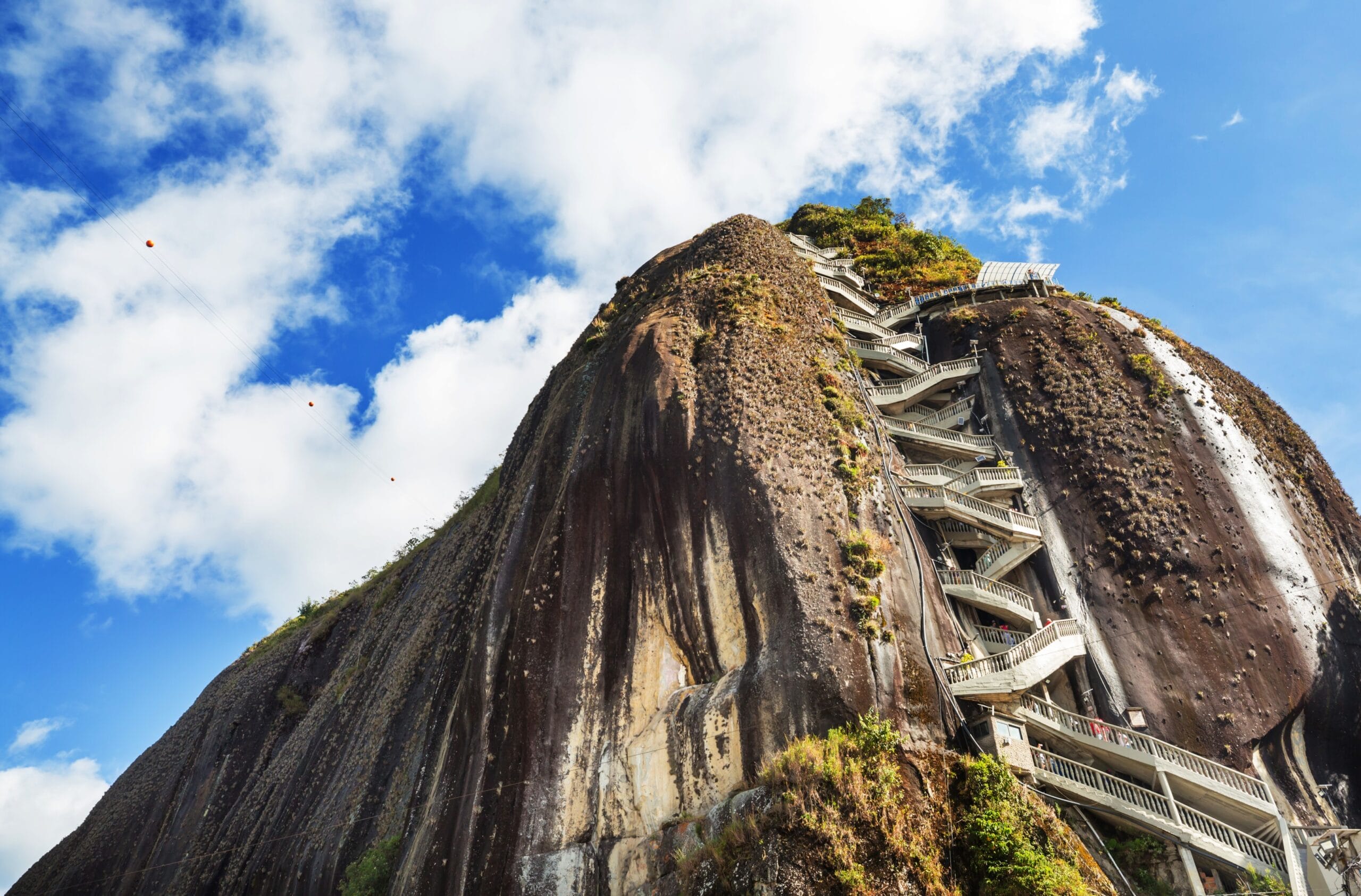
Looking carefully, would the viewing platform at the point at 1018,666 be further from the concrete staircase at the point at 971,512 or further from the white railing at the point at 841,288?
the white railing at the point at 841,288

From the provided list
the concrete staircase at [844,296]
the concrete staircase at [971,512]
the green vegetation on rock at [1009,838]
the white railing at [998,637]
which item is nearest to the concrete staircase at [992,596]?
the white railing at [998,637]

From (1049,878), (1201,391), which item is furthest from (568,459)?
(1201,391)

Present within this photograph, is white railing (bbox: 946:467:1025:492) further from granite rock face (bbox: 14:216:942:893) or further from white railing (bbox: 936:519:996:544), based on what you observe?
granite rock face (bbox: 14:216:942:893)

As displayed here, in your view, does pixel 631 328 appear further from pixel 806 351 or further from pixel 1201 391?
pixel 1201 391

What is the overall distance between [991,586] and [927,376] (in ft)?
35.9

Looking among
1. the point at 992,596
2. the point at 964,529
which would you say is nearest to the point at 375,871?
the point at 992,596

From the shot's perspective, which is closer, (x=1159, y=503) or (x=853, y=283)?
(x=1159, y=503)

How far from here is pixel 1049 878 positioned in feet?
53.8

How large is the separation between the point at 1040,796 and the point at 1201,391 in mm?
17279

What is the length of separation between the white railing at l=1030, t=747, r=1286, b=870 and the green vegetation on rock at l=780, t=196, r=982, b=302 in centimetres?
2762

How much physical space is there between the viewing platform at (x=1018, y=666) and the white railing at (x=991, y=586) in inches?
69.6

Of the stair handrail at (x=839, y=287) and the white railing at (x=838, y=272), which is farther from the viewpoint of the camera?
the white railing at (x=838, y=272)

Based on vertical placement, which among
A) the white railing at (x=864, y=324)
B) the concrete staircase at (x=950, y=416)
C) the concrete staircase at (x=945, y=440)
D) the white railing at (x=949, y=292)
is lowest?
the concrete staircase at (x=945, y=440)

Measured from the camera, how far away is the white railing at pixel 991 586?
25.8 metres
